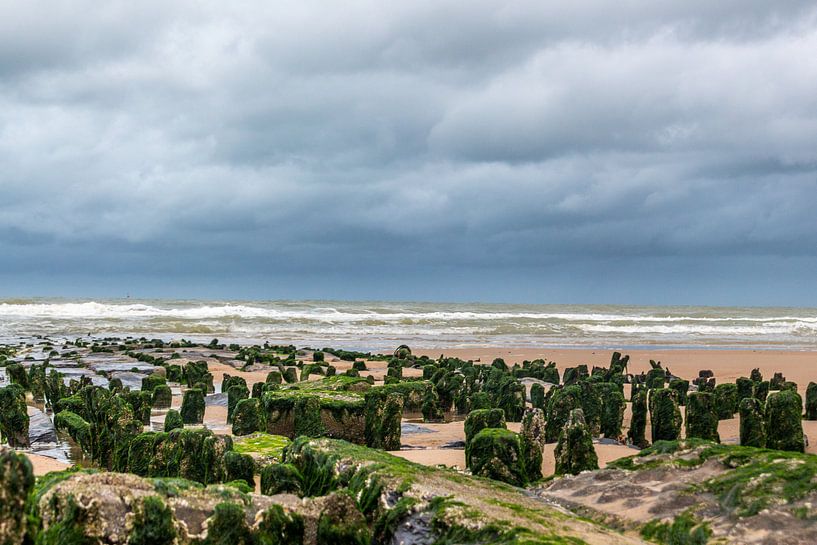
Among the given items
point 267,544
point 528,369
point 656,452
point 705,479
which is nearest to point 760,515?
point 705,479

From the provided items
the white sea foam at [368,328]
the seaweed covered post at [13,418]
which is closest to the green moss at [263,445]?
the seaweed covered post at [13,418]

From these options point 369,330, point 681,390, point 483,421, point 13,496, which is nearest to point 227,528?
point 13,496

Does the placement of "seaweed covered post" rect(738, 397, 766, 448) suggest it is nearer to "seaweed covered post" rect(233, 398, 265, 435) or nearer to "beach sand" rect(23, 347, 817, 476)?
"beach sand" rect(23, 347, 817, 476)

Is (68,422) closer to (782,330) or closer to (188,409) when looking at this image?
(188,409)

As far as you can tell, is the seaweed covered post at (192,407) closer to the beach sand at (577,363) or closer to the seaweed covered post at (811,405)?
the beach sand at (577,363)

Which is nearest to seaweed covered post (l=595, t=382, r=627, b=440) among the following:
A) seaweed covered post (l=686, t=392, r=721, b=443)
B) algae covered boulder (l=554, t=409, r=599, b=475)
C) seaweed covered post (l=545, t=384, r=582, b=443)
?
seaweed covered post (l=545, t=384, r=582, b=443)

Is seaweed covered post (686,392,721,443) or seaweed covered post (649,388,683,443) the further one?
seaweed covered post (649,388,683,443)
